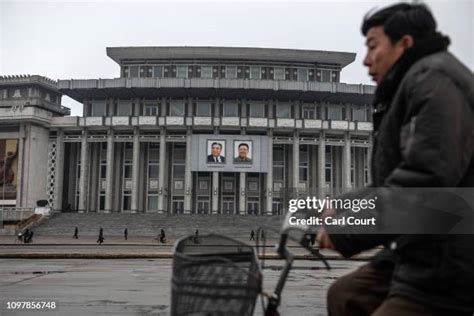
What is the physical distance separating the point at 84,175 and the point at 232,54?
22.1 m

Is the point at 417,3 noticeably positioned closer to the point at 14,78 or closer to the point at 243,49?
the point at 243,49

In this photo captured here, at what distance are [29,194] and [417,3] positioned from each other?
59.6 metres

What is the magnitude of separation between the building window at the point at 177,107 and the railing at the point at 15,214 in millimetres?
18666

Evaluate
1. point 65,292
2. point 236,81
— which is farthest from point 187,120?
point 65,292

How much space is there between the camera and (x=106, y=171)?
60.6 meters

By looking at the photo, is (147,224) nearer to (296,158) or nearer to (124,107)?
(124,107)

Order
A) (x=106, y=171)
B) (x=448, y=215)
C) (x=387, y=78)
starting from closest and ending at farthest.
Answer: (x=448, y=215)
(x=387, y=78)
(x=106, y=171)

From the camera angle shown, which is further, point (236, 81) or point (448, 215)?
point (236, 81)

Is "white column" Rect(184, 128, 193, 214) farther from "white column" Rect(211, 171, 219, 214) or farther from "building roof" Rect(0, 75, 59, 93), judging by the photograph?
"building roof" Rect(0, 75, 59, 93)

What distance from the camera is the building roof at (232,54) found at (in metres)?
61.7

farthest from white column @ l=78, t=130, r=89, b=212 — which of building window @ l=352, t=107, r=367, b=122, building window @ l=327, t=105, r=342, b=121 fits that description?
building window @ l=352, t=107, r=367, b=122

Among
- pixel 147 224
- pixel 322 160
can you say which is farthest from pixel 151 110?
pixel 322 160

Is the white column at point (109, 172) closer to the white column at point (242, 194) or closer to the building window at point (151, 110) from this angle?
the building window at point (151, 110)

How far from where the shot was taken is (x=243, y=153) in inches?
2264
